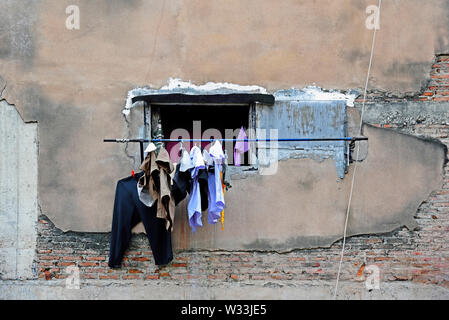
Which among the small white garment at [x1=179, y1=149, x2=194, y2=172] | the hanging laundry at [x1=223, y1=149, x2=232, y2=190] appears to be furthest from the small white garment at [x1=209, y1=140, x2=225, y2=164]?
the small white garment at [x1=179, y1=149, x2=194, y2=172]

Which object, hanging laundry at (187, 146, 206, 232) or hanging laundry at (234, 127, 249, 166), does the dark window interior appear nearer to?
hanging laundry at (234, 127, 249, 166)

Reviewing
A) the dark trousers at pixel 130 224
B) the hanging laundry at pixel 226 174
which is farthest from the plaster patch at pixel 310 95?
the dark trousers at pixel 130 224

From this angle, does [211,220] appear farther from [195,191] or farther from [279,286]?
[279,286]

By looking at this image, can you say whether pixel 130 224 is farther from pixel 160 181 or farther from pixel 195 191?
pixel 195 191

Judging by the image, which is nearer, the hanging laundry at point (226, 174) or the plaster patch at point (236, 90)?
the hanging laundry at point (226, 174)

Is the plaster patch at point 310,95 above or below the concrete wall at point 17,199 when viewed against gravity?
above

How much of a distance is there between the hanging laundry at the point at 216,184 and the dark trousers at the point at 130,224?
2.02 feet

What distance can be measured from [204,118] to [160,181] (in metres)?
1.06

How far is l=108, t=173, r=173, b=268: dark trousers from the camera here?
181 inches

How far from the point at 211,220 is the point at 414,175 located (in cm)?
224

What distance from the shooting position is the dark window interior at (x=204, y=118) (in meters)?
4.89

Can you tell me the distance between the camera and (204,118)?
4941 mm

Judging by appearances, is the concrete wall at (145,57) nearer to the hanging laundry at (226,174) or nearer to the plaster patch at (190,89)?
the plaster patch at (190,89)

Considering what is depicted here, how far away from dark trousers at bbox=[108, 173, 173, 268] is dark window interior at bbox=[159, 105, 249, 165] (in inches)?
26.0
